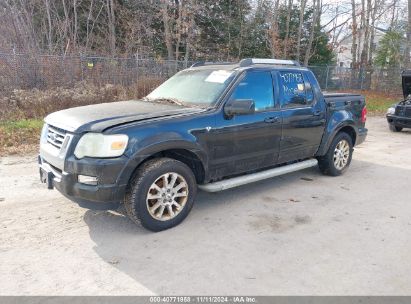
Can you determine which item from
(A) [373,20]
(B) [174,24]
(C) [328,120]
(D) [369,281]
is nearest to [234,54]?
(B) [174,24]

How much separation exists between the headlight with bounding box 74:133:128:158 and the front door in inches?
47.8

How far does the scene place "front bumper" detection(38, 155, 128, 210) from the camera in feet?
12.2

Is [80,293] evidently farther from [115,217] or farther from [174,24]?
[174,24]

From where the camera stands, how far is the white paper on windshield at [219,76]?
4867 mm

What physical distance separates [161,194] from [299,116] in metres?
2.57

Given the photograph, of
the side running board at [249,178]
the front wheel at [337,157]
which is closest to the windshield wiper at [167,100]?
the side running board at [249,178]

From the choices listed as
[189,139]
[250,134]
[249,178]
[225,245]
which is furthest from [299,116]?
[225,245]

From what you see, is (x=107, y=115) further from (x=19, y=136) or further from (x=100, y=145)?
(x=19, y=136)

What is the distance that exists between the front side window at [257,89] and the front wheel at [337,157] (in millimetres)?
1742

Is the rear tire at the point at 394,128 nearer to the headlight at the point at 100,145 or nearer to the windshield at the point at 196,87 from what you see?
the windshield at the point at 196,87

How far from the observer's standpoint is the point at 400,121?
1123 centimetres

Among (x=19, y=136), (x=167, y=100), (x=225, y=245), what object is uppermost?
(x=167, y=100)

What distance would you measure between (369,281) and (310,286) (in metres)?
0.55

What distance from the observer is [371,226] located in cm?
443
